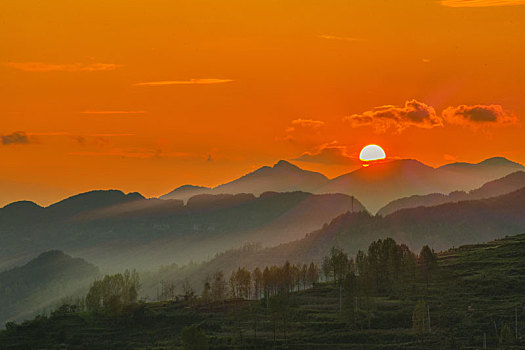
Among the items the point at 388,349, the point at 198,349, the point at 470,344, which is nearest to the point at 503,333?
the point at 470,344

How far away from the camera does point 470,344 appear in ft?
648

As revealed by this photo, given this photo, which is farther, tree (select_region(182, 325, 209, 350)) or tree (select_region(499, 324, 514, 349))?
tree (select_region(499, 324, 514, 349))

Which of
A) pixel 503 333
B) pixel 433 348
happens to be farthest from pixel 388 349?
pixel 503 333

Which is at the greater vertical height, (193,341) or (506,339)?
(193,341)

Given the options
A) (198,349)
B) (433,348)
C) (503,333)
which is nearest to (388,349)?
(433,348)

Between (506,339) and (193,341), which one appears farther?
(506,339)

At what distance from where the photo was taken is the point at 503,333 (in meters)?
198

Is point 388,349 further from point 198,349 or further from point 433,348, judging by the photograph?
point 198,349

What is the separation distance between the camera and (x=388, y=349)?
198125 mm

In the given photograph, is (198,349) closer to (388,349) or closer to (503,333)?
(388,349)

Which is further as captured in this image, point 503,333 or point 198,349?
point 503,333

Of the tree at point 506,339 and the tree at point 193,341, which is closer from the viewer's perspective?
the tree at point 193,341

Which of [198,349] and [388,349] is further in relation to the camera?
[388,349]

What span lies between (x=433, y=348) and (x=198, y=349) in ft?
179
